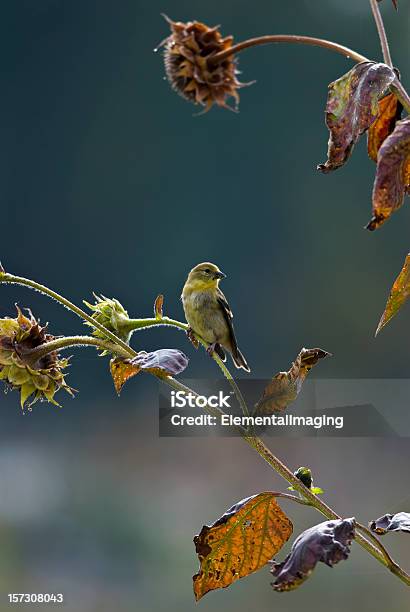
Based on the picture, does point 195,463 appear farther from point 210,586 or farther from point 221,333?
point 210,586

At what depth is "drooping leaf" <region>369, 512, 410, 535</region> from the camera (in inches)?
26.3

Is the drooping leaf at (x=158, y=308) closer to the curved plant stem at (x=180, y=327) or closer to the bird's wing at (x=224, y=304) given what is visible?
the curved plant stem at (x=180, y=327)

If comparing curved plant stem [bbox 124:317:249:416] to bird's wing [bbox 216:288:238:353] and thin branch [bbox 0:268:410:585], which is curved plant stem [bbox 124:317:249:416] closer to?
thin branch [bbox 0:268:410:585]

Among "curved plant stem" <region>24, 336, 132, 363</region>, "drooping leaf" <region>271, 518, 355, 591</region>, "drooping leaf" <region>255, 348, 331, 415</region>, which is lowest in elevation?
"drooping leaf" <region>271, 518, 355, 591</region>

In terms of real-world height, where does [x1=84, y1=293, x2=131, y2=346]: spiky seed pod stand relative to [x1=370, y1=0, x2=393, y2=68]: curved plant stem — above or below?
below

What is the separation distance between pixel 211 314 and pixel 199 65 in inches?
32.1

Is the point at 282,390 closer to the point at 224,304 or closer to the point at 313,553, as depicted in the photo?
the point at 313,553

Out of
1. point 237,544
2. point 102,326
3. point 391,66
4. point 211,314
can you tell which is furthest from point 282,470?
point 211,314

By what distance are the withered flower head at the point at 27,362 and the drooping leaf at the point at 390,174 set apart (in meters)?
0.34

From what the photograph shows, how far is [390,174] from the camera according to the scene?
518 millimetres

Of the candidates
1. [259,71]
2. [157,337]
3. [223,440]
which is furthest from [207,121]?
[223,440]

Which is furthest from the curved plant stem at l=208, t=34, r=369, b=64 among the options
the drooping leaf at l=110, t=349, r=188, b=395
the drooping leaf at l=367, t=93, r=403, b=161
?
the drooping leaf at l=110, t=349, r=188, b=395

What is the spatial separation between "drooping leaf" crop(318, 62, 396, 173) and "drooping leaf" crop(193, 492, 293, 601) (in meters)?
0.28

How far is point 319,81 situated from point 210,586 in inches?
190
